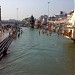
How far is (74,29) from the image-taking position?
47.4 m

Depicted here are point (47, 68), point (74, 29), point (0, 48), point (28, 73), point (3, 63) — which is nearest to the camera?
point (28, 73)

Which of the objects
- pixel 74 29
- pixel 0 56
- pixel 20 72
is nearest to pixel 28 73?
pixel 20 72

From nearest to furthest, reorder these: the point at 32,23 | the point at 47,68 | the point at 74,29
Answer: the point at 47,68 → the point at 74,29 → the point at 32,23

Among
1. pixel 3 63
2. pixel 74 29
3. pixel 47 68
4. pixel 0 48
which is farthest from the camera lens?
pixel 74 29

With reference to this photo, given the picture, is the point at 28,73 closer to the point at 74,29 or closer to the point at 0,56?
the point at 0,56

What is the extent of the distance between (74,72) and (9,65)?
24.2ft

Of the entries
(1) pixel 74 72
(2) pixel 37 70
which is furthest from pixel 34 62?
(1) pixel 74 72

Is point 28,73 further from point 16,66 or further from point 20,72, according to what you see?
point 16,66

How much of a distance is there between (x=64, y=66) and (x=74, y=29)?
23.3 metres

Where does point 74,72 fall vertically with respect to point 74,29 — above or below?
below

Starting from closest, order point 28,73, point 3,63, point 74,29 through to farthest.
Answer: point 28,73
point 3,63
point 74,29

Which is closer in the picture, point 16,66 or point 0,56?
point 16,66

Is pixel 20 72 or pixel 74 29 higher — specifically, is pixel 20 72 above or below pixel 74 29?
below

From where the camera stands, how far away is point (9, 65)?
2495 centimetres
